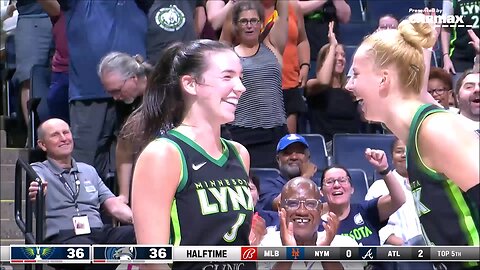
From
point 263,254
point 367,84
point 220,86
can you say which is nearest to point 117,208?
point 263,254

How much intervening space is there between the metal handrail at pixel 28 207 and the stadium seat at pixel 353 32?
143 centimetres

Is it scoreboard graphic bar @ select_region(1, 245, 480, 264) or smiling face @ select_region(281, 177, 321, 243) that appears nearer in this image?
scoreboard graphic bar @ select_region(1, 245, 480, 264)

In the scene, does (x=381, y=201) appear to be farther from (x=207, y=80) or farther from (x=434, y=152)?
(x=434, y=152)

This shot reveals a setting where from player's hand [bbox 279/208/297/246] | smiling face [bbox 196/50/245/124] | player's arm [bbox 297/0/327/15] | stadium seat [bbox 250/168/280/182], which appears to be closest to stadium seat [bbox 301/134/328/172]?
stadium seat [bbox 250/168/280/182]

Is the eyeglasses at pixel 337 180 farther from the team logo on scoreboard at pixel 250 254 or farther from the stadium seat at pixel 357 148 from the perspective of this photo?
the team logo on scoreboard at pixel 250 254

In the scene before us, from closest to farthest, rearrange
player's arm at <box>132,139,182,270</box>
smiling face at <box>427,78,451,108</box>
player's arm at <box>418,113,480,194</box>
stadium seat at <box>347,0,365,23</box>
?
player's arm at <box>418,113,480,194</box>
player's arm at <box>132,139,182,270</box>
smiling face at <box>427,78,451,108</box>
stadium seat at <box>347,0,365,23</box>

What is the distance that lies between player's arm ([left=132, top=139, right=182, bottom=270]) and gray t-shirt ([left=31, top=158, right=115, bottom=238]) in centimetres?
115

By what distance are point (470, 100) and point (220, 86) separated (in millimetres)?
1321

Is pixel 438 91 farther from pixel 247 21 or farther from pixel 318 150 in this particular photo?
pixel 247 21

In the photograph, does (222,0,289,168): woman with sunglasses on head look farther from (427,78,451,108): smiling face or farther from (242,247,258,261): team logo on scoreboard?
(242,247,258,261): team logo on scoreboard

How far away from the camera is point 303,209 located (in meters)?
3.08

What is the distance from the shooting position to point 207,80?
220cm

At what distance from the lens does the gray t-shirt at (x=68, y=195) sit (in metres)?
3.16

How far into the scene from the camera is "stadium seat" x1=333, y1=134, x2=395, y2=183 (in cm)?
347
